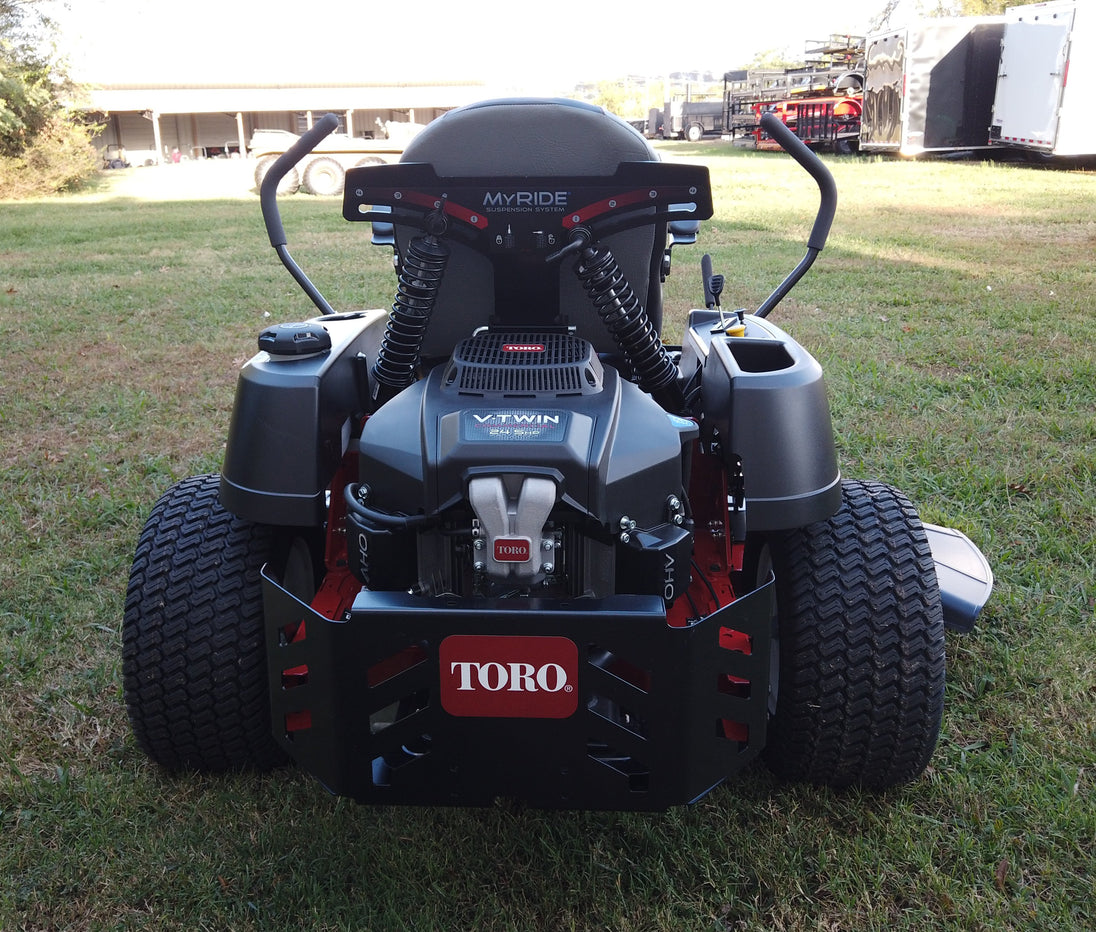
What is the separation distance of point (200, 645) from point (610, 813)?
0.97 meters

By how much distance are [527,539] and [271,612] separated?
508mm

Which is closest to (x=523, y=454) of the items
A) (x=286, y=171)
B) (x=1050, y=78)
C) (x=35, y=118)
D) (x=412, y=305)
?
(x=412, y=305)

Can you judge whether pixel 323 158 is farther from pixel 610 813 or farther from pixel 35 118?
pixel 610 813

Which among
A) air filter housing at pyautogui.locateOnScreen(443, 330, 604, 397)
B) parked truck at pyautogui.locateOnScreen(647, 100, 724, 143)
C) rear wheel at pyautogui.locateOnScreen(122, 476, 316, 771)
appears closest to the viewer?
air filter housing at pyautogui.locateOnScreen(443, 330, 604, 397)

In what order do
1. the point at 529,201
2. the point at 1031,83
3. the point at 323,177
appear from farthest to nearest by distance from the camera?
the point at 323,177
the point at 1031,83
the point at 529,201

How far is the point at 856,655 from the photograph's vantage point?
209 centimetres

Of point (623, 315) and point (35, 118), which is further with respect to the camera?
point (35, 118)

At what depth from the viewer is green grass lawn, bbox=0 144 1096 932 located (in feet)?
6.57

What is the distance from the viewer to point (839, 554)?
7.18ft

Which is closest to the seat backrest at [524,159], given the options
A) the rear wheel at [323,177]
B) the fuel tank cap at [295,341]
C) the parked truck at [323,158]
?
the fuel tank cap at [295,341]

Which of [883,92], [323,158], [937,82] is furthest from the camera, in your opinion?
[883,92]

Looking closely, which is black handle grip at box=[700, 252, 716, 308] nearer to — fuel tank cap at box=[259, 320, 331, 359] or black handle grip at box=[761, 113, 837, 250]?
black handle grip at box=[761, 113, 837, 250]

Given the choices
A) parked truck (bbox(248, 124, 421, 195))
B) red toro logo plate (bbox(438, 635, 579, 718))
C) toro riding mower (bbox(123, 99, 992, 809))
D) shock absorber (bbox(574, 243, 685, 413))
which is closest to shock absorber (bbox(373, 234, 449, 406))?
toro riding mower (bbox(123, 99, 992, 809))

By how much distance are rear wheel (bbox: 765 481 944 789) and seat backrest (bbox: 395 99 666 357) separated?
768mm
